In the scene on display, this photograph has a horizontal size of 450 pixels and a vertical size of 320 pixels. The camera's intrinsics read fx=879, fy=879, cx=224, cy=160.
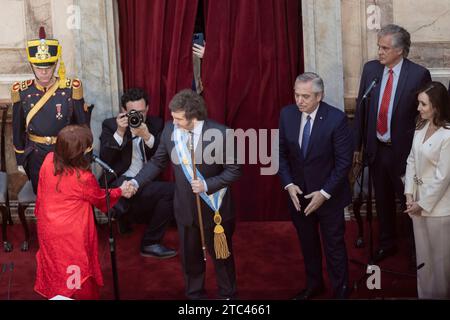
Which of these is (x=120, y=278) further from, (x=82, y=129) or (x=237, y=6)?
(x=237, y=6)

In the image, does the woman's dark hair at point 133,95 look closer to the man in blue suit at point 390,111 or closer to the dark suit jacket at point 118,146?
the dark suit jacket at point 118,146

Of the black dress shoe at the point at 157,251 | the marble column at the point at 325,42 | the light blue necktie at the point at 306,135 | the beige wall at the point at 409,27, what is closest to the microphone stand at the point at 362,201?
the light blue necktie at the point at 306,135

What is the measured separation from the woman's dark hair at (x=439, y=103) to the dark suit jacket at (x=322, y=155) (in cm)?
49

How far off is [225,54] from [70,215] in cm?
214

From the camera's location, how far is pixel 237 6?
263 inches

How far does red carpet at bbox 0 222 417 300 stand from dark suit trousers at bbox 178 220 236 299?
0.50 feet

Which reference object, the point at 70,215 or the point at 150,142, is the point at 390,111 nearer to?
the point at 150,142

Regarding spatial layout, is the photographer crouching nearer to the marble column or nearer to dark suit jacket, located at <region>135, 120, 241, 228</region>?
dark suit jacket, located at <region>135, 120, 241, 228</region>

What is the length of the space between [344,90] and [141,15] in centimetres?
167

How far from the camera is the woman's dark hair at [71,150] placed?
505 centimetres

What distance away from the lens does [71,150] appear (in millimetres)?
5055

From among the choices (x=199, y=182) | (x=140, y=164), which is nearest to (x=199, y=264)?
(x=199, y=182)

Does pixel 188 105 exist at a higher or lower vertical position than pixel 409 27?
lower
